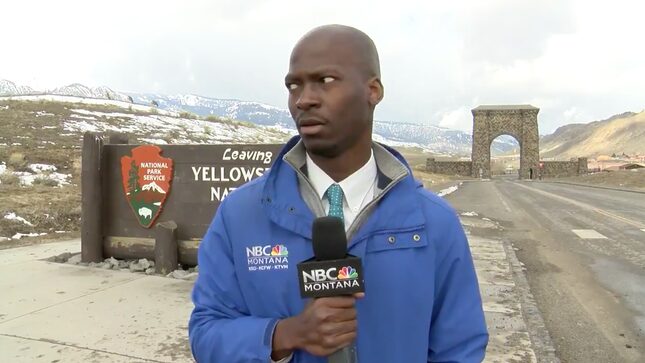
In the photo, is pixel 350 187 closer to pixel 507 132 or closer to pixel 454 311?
pixel 454 311

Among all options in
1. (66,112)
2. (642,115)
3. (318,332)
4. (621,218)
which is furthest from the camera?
(642,115)

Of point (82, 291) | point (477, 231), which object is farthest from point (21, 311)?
point (477, 231)

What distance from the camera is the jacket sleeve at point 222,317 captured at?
4.61 feet

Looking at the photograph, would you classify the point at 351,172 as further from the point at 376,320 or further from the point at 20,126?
the point at 20,126

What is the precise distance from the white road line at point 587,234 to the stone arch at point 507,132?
61.6 metres

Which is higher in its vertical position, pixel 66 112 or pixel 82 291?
A: pixel 66 112

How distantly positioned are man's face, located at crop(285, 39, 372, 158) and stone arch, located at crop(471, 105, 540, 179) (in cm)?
7303

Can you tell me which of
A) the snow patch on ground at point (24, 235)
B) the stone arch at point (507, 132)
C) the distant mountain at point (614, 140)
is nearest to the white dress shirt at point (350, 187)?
the snow patch on ground at point (24, 235)

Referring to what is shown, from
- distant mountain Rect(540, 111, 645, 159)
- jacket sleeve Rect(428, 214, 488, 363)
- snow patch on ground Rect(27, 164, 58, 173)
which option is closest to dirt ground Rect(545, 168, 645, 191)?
snow patch on ground Rect(27, 164, 58, 173)

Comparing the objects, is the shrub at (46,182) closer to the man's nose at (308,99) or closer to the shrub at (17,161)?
the shrub at (17,161)

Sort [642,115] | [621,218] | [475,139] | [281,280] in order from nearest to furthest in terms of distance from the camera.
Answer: [281,280], [621,218], [475,139], [642,115]

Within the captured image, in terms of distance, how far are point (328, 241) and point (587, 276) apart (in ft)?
23.9

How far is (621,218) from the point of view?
13742 mm

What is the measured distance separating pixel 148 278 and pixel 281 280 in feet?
17.0
